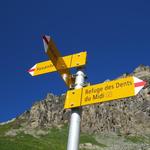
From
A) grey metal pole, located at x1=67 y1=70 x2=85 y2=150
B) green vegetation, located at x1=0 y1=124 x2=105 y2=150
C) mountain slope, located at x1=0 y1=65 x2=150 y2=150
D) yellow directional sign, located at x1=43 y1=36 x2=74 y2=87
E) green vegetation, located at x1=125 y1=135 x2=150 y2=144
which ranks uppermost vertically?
mountain slope, located at x1=0 y1=65 x2=150 y2=150

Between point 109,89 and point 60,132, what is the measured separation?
109 m

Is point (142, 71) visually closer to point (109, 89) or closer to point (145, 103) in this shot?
point (145, 103)

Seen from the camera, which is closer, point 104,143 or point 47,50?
point 47,50

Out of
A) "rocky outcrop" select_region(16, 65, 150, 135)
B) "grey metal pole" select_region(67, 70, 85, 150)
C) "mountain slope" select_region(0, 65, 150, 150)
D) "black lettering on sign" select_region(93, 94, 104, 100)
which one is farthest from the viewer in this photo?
"rocky outcrop" select_region(16, 65, 150, 135)

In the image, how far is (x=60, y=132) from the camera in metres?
116

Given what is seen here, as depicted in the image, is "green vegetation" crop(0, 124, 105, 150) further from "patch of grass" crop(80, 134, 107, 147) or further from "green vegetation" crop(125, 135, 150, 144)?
"green vegetation" crop(125, 135, 150, 144)

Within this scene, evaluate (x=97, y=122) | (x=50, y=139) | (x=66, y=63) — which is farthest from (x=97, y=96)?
(x=97, y=122)

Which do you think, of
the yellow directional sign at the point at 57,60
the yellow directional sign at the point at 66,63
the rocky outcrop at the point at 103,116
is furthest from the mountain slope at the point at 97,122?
the yellow directional sign at the point at 57,60

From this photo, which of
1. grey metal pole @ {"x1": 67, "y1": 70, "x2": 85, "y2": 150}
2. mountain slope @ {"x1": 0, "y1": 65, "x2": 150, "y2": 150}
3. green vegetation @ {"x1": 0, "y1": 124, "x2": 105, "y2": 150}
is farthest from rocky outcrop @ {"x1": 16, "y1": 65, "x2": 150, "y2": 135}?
grey metal pole @ {"x1": 67, "y1": 70, "x2": 85, "y2": 150}

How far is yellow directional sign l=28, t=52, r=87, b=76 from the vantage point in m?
9.38

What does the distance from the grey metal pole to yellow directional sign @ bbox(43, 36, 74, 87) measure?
0.30m

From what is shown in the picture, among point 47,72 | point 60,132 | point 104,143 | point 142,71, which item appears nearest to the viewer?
point 47,72

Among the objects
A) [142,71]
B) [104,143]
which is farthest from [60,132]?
[142,71]

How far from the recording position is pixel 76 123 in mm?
8227
